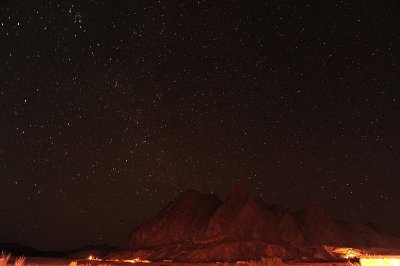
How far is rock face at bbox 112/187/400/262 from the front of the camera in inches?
4043

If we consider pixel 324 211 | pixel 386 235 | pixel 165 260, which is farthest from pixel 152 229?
pixel 386 235

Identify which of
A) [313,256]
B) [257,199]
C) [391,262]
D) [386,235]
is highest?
[257,199]

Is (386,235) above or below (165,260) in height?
above

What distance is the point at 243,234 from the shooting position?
117125 mm

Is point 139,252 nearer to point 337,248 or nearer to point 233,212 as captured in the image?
point 233,212

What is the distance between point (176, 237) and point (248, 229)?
884 inches

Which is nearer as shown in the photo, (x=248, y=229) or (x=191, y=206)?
(x=248, y=229)

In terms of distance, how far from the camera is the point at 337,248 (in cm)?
11194

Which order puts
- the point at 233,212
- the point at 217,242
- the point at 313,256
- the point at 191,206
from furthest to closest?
1. the point at 191,206
2. the point at 233,212
3. the point at 217,242
4. the point at 313,256

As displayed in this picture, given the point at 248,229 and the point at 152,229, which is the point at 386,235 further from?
the point at 152,229

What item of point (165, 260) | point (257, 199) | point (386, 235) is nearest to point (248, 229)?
point (257, 199)

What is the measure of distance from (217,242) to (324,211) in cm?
4156

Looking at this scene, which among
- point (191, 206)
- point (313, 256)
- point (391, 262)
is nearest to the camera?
point (391, 262)

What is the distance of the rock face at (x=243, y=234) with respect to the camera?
102688mm
